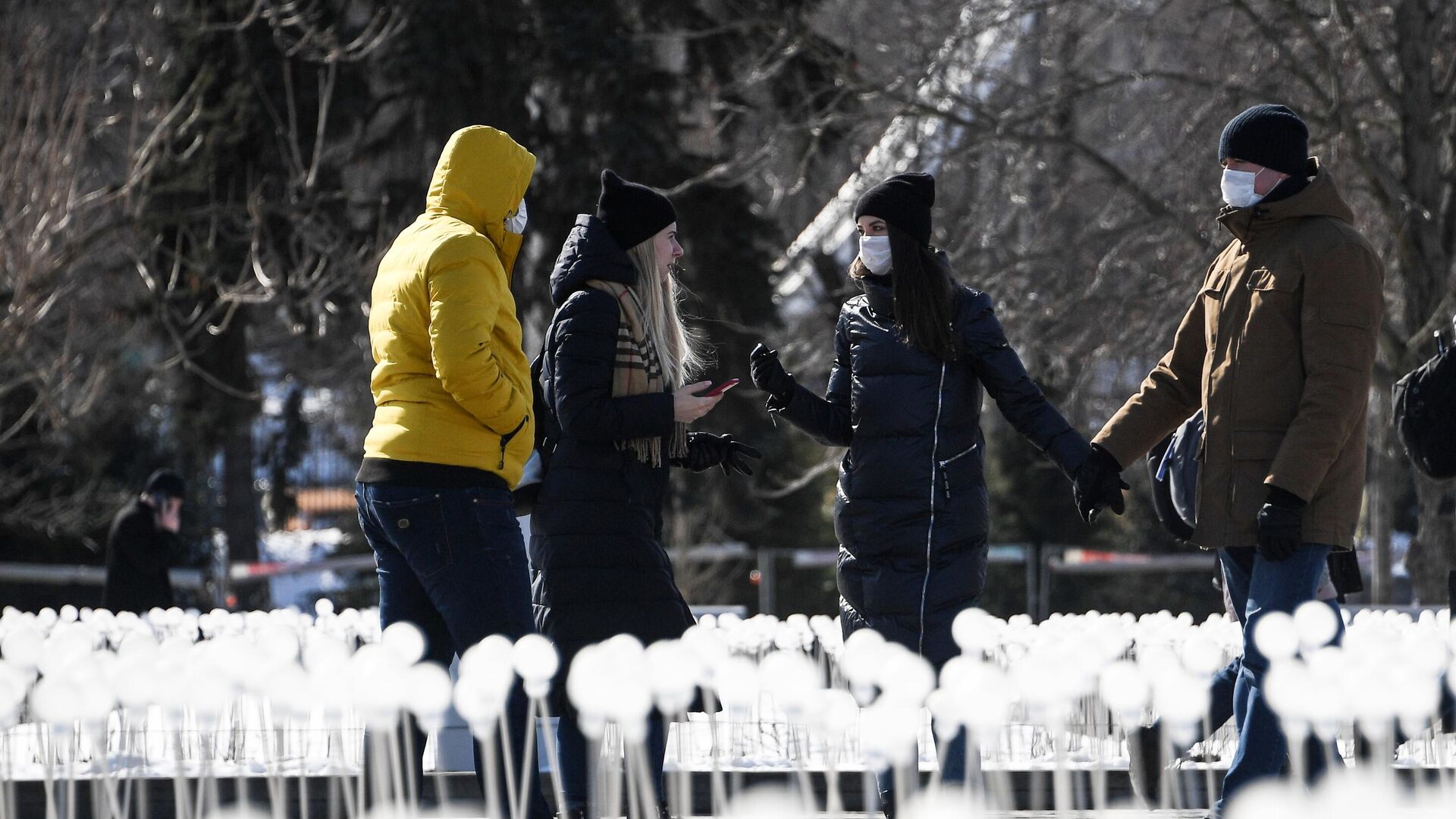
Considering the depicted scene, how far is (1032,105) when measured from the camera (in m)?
11.2

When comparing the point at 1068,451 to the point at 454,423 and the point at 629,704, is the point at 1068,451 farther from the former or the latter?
the point at 629,704

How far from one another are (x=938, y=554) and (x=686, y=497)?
10242 mm

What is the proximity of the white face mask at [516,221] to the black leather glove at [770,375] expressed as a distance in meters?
0.70

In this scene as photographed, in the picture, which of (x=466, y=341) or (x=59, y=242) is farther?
(x=59, y=242)

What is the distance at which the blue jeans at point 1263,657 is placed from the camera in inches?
163

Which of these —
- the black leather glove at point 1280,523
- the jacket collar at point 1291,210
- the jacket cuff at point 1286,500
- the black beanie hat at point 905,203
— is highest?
the black beanie hat at point 905,203

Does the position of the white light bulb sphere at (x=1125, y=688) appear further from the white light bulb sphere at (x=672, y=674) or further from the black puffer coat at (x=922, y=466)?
the black puffer coat at (x=922, y=466)

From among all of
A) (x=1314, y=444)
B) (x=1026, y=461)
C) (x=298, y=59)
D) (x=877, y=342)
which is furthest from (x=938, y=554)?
(x=1026, y=461)

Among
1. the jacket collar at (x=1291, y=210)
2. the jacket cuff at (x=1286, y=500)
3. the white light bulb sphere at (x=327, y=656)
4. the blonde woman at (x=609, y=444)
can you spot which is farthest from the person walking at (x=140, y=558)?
the jacket cuff at (x=1286, y=500)

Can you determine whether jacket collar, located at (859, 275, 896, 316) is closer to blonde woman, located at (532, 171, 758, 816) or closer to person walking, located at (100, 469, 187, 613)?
blonde woman, located at (532, 171, 758, 816)

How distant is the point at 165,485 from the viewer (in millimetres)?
10031

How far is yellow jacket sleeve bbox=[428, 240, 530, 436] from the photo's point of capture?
412 centimetres

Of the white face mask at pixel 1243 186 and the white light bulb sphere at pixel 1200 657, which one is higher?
the white face mask at pixel 1243 186

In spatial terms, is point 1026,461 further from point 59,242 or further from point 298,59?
point 59,242
